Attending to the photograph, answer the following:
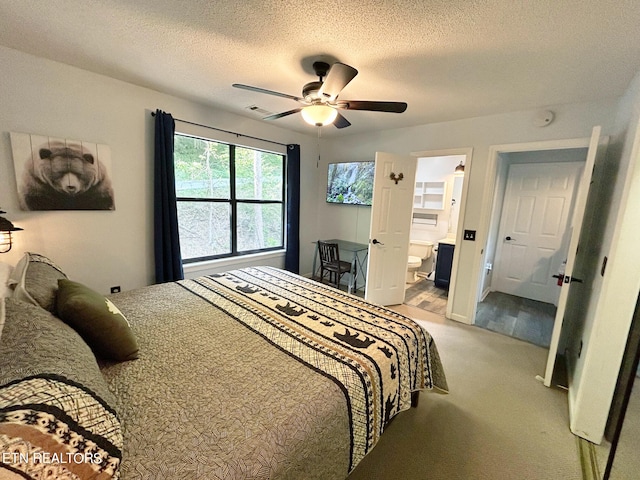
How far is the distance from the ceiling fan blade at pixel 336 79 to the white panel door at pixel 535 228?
12.0 ft

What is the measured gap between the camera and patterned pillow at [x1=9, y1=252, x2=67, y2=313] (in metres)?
1.22

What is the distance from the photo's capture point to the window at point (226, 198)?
3.17 meters

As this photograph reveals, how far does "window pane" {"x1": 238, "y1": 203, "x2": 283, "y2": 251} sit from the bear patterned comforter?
1.82 m

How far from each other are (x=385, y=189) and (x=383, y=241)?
663 millimetres

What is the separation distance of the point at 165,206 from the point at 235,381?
2.25 meters

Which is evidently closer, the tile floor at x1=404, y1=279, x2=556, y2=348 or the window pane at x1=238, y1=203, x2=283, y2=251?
the tile floor at x1=404, y1=279, x2=556, y2=348

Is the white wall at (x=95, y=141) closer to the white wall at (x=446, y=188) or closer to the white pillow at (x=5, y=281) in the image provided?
the white pillow at (x=5, y=281)

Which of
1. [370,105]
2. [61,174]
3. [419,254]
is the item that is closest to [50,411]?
[370,105]

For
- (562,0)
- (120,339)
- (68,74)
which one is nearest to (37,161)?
(68,74)

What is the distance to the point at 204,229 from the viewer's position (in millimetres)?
3395

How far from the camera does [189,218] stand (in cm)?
322

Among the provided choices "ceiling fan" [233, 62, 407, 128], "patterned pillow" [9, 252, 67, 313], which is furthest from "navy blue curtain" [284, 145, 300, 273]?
"patterned pillow" [9, 252, 67, 313]

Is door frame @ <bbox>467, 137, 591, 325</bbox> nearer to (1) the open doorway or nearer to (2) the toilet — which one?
(1) the open doorway

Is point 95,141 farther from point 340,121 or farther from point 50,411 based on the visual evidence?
point 50,411
